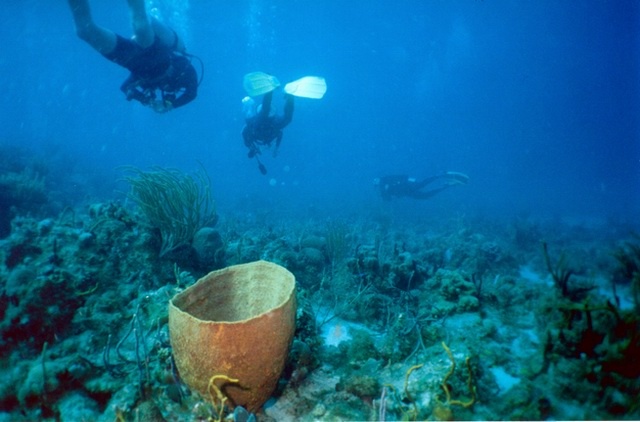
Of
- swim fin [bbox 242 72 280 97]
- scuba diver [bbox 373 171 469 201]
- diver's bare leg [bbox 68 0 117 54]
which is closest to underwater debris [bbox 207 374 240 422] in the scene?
diver's bare leg [bbox 68 0 117 54]

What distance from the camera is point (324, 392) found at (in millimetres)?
2719

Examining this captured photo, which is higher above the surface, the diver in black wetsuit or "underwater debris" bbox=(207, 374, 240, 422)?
the diver in black wetsuit

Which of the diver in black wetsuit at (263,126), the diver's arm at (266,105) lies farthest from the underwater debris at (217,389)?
the diver's arm at (266,105)

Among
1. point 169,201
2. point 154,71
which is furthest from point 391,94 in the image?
point 169,201

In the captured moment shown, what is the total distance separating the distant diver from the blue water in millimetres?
3751

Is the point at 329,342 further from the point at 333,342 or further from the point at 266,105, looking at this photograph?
the point at 266,105

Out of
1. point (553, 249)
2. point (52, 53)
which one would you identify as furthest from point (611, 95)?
point (52, 53)

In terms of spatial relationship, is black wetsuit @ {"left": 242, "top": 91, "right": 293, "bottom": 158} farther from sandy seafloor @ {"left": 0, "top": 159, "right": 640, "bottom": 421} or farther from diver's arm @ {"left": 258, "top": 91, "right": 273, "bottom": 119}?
sandy seafloor @ {"left": 0, "top": 159, "right": 640, "bottom": 421}

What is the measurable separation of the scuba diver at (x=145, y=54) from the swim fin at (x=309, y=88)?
7.65 ft

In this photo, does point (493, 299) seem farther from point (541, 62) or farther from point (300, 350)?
point (541, 62)

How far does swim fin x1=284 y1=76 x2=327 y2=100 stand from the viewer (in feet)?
24.5

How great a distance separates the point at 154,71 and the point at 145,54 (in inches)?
16.2

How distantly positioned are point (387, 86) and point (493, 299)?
90626 millimetres

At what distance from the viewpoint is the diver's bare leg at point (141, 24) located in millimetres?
5824
